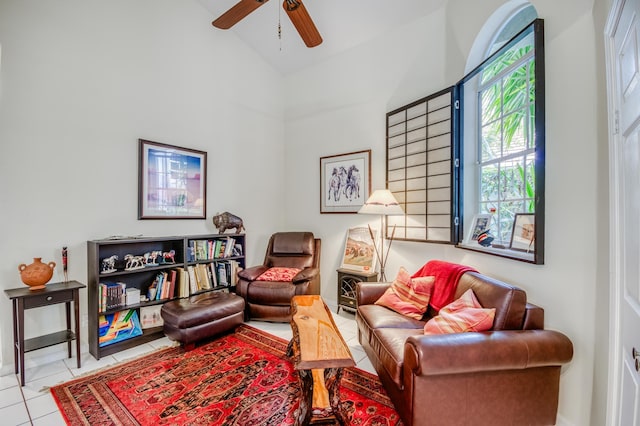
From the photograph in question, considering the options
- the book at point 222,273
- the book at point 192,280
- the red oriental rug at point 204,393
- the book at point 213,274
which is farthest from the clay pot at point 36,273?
the book at point 222,273

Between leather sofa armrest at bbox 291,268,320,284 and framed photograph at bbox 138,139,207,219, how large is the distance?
1.44 meters

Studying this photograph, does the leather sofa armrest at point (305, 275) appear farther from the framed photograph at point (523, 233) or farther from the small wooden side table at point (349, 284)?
the framed photograph at point (523, 233)

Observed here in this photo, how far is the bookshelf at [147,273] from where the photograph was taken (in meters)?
2.65

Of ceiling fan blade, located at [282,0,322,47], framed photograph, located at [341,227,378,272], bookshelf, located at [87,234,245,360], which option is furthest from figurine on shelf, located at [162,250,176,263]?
ceiling fan blade, located at [282,0,322,47]

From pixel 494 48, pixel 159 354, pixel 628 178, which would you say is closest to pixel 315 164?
pixel 494 48

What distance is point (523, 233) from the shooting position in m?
2.13

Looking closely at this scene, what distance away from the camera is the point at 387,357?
184 centimetres

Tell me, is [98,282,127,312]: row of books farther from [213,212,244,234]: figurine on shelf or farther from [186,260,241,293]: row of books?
[213,212,244,234]: figurine on shelf

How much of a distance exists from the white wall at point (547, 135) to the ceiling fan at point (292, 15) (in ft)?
3.97

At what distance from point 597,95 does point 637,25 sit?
2.36 feet

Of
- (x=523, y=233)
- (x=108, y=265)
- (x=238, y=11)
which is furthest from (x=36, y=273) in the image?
(x=523, y=233)

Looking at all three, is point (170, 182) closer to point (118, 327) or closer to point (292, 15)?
point (118, 327)

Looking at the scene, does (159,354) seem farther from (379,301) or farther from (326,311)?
(379,301)

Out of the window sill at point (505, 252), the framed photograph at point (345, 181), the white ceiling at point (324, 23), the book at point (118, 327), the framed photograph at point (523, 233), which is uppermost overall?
the white ceiling at point (324, 23)
